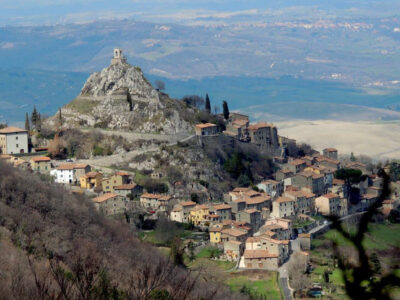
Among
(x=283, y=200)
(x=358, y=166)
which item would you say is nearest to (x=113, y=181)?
(x=283, y=200)

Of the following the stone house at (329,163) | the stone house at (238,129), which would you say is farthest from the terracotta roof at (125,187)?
the stone house at (329,163)

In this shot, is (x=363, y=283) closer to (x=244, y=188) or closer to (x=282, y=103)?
(x=244, y=188)

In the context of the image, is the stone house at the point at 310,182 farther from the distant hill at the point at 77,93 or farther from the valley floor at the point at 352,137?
the distant hill at the point at 77,93

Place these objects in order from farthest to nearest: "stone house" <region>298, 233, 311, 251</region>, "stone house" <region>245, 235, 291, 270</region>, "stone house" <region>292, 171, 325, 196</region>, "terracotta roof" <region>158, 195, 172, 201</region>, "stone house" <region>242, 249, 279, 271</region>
A: "stone house" <region>292, 171, 325, 196</region>, "terracotta roof" <region>158, 195, 172, 201</region>, "stone house" <region>298, 233, 311, 251</region>, "stone house" <region>245, 235, 291, 270</region>, "stone house" <region>242, 249, 279, 271</region>

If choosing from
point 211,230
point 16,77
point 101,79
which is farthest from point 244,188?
point 16,77

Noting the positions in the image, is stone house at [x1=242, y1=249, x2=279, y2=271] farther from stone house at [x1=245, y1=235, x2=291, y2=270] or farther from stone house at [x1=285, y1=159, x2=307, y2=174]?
stone house at [x1=285, y1=159, x2=307, y2=174]

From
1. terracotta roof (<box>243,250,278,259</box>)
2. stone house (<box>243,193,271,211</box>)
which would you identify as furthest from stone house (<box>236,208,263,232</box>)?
terracotta roof (<box>243,250,278,259</box>)

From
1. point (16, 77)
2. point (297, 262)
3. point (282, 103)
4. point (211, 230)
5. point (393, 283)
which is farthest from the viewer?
point (16, 77)
